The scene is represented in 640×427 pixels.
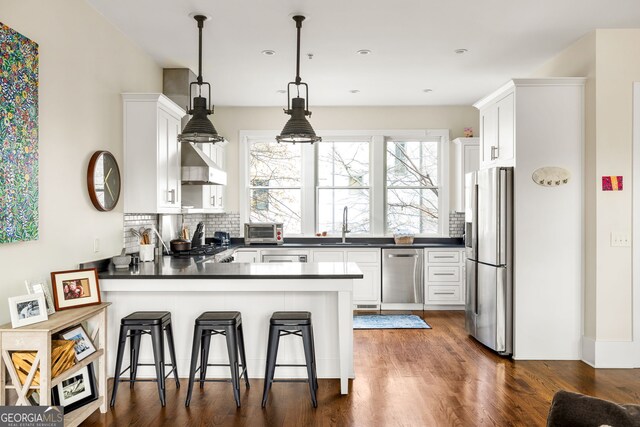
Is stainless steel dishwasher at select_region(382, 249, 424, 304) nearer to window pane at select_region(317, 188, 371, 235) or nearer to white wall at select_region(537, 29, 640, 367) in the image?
window pane at select_region(317, 188, 371, 235)

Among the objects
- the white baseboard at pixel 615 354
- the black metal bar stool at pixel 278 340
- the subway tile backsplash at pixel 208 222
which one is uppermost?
the subway tile backsplash at pixel 208 222

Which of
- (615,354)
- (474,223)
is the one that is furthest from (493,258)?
(615,354)

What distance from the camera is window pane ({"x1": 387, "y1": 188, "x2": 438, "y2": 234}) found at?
691cm

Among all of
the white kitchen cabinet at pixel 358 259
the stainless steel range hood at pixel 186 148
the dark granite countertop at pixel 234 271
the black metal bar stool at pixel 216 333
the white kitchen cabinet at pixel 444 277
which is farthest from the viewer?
the white kitchen cabinet at pixel 444 277

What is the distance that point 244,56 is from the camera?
4.69m

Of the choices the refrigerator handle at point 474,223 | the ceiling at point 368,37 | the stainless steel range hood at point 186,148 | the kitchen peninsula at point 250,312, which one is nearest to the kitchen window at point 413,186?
the ceiling at point 368,37

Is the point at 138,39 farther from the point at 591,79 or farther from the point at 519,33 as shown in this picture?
the point at 591,79

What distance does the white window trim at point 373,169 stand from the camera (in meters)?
6.81

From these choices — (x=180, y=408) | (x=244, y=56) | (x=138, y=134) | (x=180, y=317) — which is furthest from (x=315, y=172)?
(x=180, y=408)

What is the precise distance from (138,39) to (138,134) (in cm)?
87

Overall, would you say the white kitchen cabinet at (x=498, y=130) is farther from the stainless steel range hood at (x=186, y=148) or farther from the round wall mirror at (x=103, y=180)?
the round wall mirror at (x=103, y=180)

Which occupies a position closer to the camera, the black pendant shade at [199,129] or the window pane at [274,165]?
the black pendant shade at [199,129]

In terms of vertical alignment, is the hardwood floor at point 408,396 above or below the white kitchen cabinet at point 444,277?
below

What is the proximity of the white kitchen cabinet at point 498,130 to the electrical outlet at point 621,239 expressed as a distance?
1.05 m
